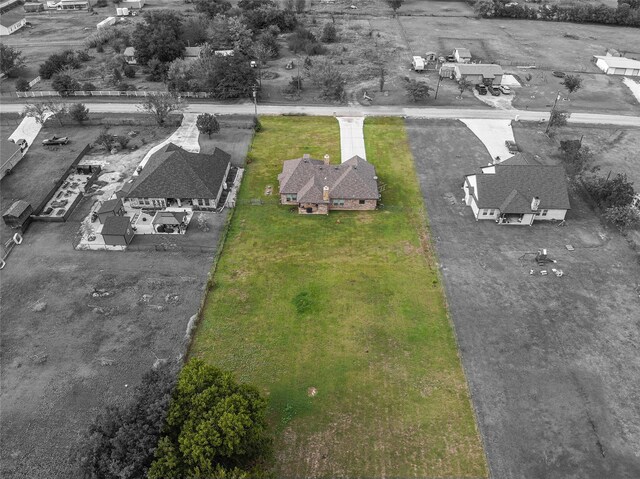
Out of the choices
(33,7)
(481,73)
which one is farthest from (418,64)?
(33,7)

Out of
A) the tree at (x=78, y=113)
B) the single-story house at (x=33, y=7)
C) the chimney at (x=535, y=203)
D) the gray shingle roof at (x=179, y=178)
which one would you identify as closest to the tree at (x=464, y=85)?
the chimney at (x=535, y=203)

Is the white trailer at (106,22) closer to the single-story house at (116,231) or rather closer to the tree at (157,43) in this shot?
the tree at (157,43)

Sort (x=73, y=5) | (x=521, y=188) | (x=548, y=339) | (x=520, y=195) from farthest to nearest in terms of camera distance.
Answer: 1. (x=73, y=5)
2. (x=521, y=188)
3. (x=520, y=195)
4. (x=548, y=339)

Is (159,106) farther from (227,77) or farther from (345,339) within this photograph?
(345,339)

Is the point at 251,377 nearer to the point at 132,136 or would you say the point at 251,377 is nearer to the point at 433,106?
the point at 132,136

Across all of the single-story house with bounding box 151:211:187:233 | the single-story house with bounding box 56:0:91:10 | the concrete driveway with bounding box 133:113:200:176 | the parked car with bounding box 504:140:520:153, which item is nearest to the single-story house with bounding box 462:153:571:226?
the parked car with bounding box 504:140:520:153

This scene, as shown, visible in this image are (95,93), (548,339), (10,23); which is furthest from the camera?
(10,23)

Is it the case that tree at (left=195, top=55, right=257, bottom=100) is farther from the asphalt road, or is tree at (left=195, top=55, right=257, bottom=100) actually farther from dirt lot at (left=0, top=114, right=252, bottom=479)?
dirt lot at (left=0, top=114, right=252, bottom=479)
